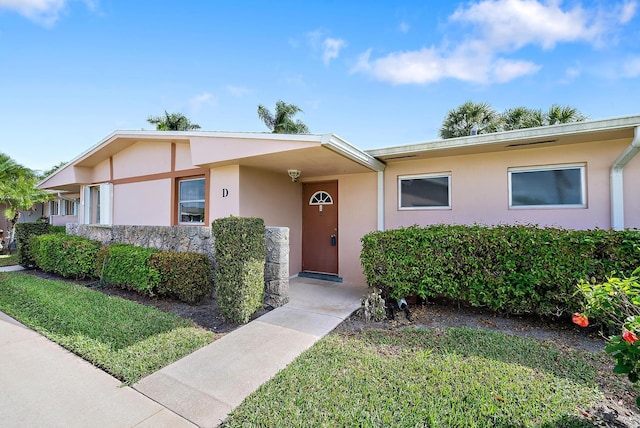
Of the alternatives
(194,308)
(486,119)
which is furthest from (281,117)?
(194,308)

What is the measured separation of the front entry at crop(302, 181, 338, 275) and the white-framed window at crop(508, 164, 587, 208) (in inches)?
156

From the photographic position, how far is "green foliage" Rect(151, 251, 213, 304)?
5406 millimetres

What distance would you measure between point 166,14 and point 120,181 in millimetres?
5384

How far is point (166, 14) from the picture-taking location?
21.4 ft

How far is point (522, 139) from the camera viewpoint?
4.80 metres

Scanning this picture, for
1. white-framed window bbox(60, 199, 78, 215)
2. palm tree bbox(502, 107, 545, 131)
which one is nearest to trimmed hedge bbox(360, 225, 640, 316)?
palm tree bbox(502, 107, 545, 131)

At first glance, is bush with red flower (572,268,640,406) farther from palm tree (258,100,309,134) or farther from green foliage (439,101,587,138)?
palm tree (258,100,309,134)

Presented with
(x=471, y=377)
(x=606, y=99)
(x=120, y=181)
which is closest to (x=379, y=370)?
(x=471, y=377)

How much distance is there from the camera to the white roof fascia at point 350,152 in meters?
4.66

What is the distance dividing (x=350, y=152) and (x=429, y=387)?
385cm

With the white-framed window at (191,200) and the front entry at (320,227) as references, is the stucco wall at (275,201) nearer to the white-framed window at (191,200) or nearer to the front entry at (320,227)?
the front entry at (320,227)

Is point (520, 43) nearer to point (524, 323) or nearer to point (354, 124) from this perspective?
point (354, 124)

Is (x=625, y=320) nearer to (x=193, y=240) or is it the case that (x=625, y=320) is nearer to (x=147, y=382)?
(x=147, y=382)

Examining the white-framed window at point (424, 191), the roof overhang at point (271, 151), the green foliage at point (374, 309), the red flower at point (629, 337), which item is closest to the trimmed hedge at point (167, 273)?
the roof overhang at point (271, 151)
